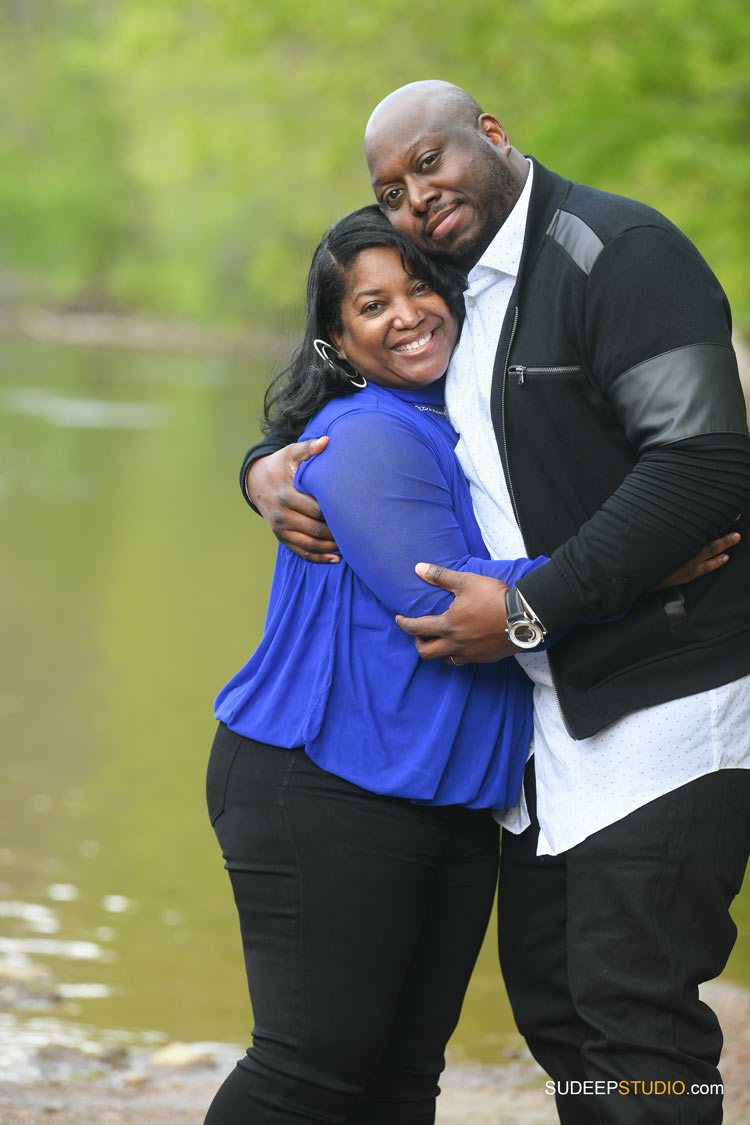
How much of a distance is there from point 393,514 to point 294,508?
0.83ft

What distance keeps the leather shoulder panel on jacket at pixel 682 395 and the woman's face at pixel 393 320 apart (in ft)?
1.46

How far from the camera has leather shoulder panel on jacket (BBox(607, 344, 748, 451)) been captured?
87.7 inches

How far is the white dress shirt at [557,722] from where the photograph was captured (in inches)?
93.5

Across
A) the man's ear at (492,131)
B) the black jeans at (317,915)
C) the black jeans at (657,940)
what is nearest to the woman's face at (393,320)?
the man's ear at (492,131)

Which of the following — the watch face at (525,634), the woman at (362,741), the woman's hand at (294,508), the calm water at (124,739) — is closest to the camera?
the watch face at (525,634)

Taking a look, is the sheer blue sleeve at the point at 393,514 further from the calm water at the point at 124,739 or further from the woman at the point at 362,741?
the calm water at the point at 124,739

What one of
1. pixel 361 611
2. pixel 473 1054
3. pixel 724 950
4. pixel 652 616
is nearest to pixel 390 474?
pixel 361 611

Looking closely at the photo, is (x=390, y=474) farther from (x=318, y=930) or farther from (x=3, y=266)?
(x=3, y=266)

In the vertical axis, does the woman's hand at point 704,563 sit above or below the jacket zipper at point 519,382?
below

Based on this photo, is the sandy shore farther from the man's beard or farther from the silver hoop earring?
the man's beard

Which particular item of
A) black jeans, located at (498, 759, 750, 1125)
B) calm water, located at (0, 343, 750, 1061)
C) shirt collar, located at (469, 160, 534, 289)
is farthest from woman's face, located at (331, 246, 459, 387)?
calm water, located at (0, 343, 750, 1061)

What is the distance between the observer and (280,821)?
2486 millimetres

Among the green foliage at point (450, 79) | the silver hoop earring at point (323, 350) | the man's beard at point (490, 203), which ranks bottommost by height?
the silver hoop earring at point (323, 350)

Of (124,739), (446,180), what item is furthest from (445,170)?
(124,739)
